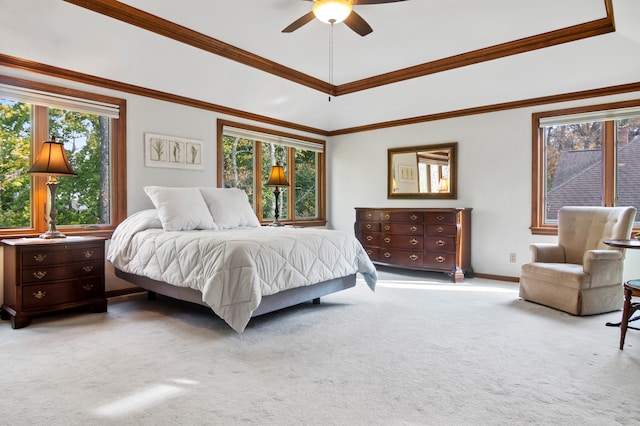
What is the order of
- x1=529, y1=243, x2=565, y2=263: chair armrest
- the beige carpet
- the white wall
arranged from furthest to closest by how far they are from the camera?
the white wall → x1=529, y1=243, x2=565, y2=263: chair armrest → the beige carpet

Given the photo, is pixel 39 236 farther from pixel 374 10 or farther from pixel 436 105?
pixel 436 105

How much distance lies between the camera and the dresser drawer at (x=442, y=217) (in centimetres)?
490

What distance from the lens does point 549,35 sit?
12.5 feet

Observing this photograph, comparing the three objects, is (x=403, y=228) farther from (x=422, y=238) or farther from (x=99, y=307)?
(x=99, y=307)

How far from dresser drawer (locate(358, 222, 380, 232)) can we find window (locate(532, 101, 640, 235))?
77.9 inches

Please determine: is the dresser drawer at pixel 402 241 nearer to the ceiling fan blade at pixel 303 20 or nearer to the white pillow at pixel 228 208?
the white pillow at pixel 228 208

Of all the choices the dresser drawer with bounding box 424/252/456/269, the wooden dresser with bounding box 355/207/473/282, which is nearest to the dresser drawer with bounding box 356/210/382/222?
the wooden dresser with bounding box 355/207/473/282

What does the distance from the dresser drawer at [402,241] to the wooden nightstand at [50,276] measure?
138 inches

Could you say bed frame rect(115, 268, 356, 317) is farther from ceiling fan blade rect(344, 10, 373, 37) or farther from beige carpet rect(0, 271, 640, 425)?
ceiling fan blade rect(344, 10, 373, 37)

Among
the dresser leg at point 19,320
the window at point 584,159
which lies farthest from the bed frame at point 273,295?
the window at point 584,159

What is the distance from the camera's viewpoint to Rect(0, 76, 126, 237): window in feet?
11.4

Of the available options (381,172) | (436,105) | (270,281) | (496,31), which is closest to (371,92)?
(436,105)

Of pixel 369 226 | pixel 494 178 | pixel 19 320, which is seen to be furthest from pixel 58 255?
pixel 494 178

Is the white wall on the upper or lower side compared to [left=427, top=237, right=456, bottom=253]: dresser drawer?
upper
